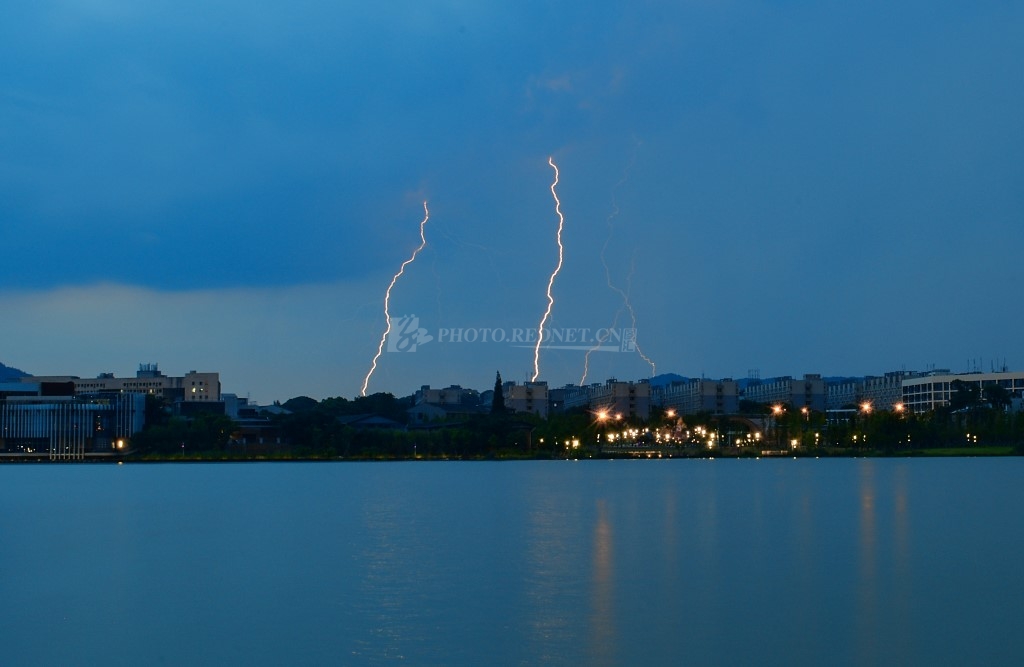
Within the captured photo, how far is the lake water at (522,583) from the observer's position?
41.0 ft

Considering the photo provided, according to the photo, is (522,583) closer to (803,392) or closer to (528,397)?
(528,397)

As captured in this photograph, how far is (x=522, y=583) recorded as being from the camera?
1703 centimetres

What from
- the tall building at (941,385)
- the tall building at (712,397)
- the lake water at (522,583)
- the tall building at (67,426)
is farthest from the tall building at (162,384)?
the lake water at (522,583)

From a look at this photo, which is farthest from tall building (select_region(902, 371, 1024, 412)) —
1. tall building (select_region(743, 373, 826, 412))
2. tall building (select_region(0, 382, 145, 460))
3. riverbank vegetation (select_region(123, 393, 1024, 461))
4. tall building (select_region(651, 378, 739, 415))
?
tall building (select_region(0, 382, 145, 460))

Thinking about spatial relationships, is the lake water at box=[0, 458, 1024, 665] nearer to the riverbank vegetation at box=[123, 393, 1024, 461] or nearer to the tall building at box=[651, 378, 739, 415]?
the riverbank vegetation at box=[123, 393, 1024, 461]

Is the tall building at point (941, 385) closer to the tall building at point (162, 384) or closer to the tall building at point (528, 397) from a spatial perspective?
the tall building at point (528, 397)

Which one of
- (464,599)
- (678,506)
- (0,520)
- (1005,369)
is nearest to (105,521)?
(0,520)

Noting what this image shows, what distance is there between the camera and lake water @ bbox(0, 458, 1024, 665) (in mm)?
12492

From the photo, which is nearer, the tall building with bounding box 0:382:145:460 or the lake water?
Result: the lake water

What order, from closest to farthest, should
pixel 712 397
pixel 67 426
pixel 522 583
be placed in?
pixel 522 583
pixel 67 426
pixel 712 397

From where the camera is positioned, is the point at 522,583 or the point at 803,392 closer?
the point at 522,583

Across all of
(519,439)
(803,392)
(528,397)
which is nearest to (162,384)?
(528,397)

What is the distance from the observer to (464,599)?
51.1ft

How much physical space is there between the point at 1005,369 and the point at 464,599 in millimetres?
128423
